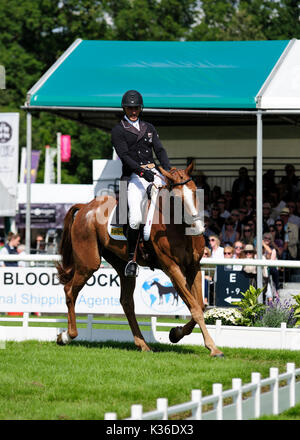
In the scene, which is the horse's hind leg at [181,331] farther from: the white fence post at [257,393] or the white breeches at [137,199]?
the white fence post at [257,393]

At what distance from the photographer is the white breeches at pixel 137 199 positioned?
36.8 ft

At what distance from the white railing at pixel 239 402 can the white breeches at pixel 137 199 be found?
133 inches

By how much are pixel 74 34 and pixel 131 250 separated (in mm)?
56437

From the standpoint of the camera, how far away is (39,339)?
13.0 m

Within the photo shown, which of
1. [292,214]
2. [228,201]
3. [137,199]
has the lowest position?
[137,199]

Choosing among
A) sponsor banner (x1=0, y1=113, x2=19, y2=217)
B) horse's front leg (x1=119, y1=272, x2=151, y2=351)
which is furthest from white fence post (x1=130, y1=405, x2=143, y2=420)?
sponsor banner (x1=0, y1=113, x2=19, y2=217)

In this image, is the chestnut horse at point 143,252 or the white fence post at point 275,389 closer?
the white fence post at point 275,389

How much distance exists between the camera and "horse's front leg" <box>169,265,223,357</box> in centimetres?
1084

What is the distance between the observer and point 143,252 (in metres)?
11.5

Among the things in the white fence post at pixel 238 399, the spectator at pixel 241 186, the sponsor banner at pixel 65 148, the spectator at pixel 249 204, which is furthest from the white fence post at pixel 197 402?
the sponsor banner at pixel 65 148

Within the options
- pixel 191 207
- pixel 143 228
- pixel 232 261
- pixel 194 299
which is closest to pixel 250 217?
pixel 232 261

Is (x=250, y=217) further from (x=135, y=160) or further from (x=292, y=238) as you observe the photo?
(x=135, y=160)

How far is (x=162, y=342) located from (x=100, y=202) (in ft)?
7.06
